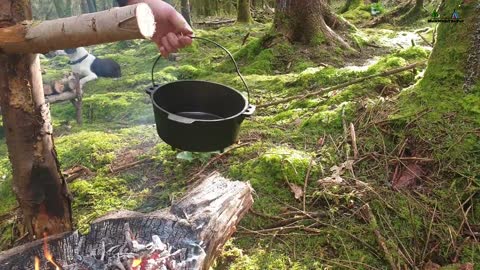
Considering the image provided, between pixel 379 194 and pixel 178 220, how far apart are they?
53.8 inches

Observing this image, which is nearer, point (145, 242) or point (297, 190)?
point (145, 242)

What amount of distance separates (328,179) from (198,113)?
3.45 feet

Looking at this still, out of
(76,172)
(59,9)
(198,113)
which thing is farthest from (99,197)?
(59,9)

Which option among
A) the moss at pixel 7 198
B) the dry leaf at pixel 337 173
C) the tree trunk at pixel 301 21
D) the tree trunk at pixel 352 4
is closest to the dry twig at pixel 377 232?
the dry leaf at pixel 337 173

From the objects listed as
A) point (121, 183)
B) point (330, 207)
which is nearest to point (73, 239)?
point (121, 183)

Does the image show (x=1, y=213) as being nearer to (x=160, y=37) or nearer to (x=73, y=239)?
(x=73, y=239)

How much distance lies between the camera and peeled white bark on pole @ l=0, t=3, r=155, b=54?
4.52ft

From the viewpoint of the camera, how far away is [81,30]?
1464 millimetres

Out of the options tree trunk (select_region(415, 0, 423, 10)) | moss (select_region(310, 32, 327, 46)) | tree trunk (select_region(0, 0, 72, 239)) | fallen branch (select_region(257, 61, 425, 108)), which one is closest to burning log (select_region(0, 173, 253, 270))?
tree trunk (select_region(0, 0, 72, 239))

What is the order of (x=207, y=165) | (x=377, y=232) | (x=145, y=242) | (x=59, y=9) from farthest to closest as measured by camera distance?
(x=59, y=9) < (x=207, y=165) < (x=377, y=232) < (x=145, y=242)

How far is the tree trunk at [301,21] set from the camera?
6250 millimetres

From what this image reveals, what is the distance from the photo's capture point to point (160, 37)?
7.09 ft

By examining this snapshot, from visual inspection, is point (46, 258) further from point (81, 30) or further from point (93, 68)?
point (93, 68)

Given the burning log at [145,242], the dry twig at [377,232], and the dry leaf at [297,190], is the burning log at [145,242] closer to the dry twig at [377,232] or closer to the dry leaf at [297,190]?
the dry leaf at [297,190]
